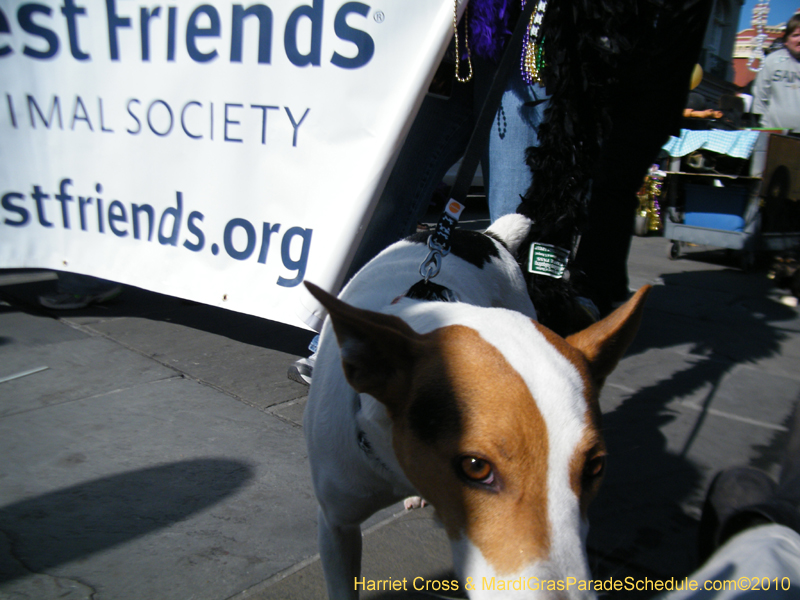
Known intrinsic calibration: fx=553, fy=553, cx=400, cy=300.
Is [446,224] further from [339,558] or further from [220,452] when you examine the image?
[220,452]

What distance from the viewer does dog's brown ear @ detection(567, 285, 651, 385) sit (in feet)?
4.42

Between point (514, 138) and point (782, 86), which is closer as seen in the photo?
point (514, 138)

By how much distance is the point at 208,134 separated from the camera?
3217 mm

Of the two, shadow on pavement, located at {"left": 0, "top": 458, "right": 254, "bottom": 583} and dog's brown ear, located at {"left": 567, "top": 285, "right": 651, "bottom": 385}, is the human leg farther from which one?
shadow on pavement, located at {"left": 0, "top": 458, "right": 254, "bottom": 583}

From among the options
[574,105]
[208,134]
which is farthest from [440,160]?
[208,134]

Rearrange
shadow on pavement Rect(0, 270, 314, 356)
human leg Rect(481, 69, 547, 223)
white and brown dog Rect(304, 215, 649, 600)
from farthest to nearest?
shadow on pavement Rect(0, 270, 314, 356) → human leg Rect(481, 69, 547, 223) → white and brown dog Rect(304, 215, 649, 600)

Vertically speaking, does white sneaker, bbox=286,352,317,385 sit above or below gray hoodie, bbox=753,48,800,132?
below

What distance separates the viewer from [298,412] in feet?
9.71

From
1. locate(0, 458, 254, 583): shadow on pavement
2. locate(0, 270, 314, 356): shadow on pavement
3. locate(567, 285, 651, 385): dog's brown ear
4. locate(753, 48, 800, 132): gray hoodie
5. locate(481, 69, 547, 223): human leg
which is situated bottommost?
locate(0, 270, 314, 356): shadow on pavement

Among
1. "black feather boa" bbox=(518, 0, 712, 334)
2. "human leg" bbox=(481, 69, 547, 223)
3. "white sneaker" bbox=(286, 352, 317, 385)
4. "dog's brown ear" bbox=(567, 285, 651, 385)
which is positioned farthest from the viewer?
"white sneaker" bbox=(286, 352, 317, 385)

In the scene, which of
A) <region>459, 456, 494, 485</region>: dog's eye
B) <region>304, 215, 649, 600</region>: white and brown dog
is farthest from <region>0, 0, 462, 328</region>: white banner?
<region>459, 456, 494, 485</region>: dog's eye

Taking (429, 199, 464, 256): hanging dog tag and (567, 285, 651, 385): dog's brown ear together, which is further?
(429, 199, 464, 256): hanging dog tag

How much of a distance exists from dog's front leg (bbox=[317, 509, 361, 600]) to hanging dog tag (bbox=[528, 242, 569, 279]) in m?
1.53

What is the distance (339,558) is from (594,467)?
0.86 metres
